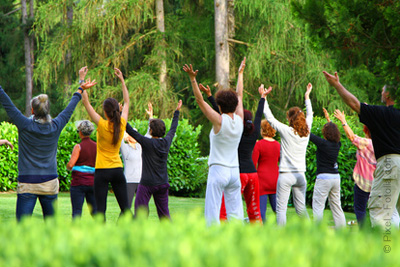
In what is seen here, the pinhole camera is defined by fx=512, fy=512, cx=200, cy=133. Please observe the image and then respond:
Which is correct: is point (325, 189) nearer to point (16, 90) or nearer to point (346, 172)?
point (346, 172)

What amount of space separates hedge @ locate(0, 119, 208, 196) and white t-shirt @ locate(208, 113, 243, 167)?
9.90m

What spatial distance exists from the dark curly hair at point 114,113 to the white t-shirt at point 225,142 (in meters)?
1.42

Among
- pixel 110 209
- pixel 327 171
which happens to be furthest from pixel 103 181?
pixel 110 209

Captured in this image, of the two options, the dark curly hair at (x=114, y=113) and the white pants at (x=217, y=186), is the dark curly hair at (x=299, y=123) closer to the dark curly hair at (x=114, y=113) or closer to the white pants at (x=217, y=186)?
the white pants at (x=217, y=186)

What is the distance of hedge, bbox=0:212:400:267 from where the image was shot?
2.37 m

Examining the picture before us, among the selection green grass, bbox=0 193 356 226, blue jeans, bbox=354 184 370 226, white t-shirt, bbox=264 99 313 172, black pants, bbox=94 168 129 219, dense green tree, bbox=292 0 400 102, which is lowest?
green grass, bbox=0 193 356 226

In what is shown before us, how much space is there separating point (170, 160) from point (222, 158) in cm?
1007

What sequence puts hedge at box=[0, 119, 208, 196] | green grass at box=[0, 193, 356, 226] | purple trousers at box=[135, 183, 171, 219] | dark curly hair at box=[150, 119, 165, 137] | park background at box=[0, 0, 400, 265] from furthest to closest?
1. park background at box=[0, 0, 400, 265]
2. hedge at box=[0, 119, 208, 196]
3. green grass at box=[0, 193, 356, 226]
4. dark curly hair at box=[150, 119, 165, 137]
5. purple trousers at box=[135, 183, 171, 219]

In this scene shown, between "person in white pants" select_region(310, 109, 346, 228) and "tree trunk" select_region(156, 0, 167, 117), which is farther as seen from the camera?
"tree trunk" select_region(156, 0, 167, 117)

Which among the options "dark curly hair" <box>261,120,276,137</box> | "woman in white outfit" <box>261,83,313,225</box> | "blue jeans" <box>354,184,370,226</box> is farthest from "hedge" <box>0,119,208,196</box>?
"woman in white outfit" <box>261,83,313,225</box>

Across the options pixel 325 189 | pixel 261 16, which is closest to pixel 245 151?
pixel 325 189

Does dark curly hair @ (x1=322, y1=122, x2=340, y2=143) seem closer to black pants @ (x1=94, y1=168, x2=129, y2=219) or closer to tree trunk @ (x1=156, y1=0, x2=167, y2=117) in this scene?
black pants @ (x1=94, y1=168, x2=129, y2=219)

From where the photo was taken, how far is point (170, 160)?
1558cm

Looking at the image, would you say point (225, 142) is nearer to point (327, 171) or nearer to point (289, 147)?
point (289, 147)
